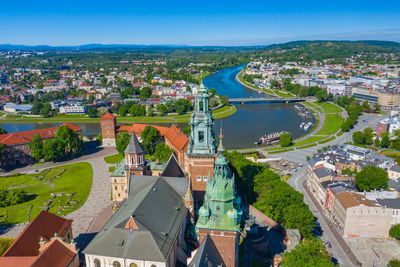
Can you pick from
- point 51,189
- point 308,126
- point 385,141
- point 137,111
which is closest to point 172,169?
point 51,189

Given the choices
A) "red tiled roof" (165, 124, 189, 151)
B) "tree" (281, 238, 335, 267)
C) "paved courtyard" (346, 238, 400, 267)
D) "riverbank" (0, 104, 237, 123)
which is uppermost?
"red tiled roof" (165, 124, 189, 151)

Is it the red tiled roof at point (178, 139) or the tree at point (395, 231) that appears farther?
the red tiled roof at point (178, 139)

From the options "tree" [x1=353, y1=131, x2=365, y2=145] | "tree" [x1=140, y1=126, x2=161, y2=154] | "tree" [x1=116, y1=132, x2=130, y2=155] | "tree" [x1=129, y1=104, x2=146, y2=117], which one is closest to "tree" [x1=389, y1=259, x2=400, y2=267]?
"tree" [x1=353, y1=131, x2=365, y2=145]

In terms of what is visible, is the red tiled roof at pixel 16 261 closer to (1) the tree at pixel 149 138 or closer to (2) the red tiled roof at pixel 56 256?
(2) the red tiled roof at pixel 56 256

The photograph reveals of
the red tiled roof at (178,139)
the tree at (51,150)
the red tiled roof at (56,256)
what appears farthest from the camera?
the tree at (51,150)

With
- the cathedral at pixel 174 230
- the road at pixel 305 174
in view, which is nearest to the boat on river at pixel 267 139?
the road at pixel 305 174

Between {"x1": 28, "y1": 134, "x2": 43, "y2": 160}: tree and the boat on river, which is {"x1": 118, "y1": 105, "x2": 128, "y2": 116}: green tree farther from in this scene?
the boat on river

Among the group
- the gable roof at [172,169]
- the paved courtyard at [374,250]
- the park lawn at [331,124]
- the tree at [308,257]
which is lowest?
the paved courtyard at [374,250]
